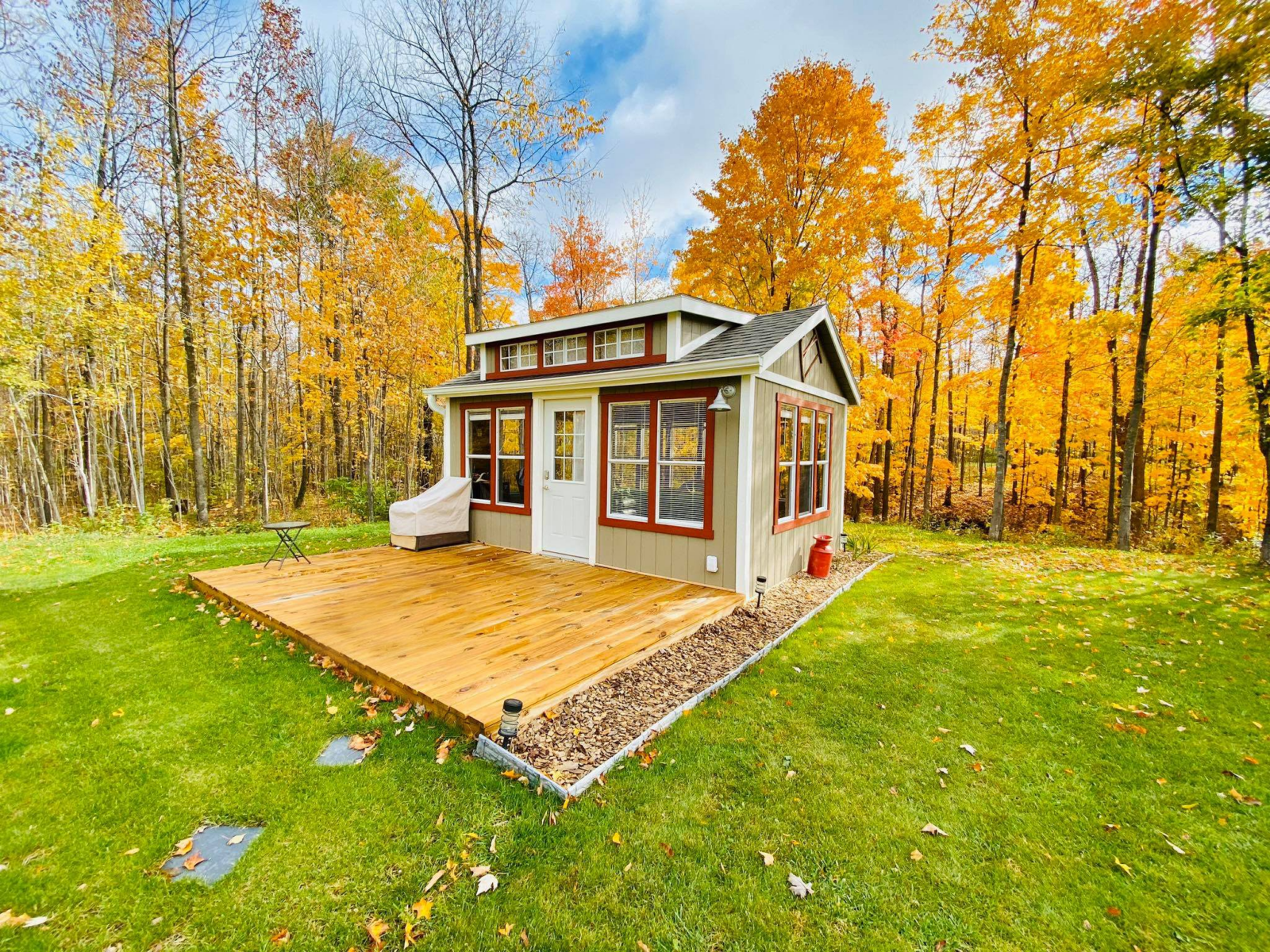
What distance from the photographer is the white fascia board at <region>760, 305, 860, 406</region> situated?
5.12 m

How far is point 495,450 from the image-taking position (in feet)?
24.3

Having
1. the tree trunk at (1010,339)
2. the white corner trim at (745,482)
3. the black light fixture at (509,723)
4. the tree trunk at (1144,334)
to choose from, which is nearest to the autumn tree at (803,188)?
the tree trunk at (1010,339)

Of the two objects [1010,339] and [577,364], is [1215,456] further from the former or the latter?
[577,364]

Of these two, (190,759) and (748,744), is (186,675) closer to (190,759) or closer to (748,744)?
(190,759)

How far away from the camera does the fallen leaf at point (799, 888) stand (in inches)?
76.6

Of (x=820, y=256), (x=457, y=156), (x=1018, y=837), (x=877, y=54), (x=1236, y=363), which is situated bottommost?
(x=1018, y=837)

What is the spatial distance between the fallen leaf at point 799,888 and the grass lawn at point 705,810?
0.03 meters

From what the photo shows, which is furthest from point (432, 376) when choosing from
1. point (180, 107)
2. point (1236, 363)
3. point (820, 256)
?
point (1236, 363)

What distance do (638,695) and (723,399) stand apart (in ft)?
10.3

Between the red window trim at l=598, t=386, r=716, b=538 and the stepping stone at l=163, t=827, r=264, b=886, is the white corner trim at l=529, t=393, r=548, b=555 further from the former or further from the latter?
the stepping stone at l=163, t=827, r=264, b=886

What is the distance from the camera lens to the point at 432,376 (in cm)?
1312

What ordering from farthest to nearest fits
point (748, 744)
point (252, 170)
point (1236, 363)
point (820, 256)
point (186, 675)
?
point (252, 170) < point (820, 256) < point (1236, 363) < point (186, 675) < point (748, 744)

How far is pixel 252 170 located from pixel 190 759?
13494 millimetres

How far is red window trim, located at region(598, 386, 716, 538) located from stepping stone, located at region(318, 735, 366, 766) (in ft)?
12.0
